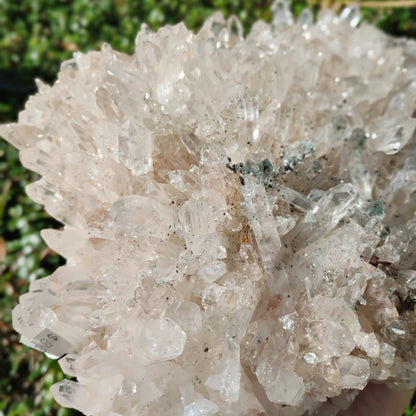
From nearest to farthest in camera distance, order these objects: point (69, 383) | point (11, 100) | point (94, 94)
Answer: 1. point (69, 383)
2. point (94, 94)
3. point (11, 100)

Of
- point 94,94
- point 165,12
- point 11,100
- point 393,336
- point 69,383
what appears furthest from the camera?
point 165,12

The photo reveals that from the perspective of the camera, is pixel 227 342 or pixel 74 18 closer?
pixel 227 342

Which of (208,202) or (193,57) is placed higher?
(193,57)

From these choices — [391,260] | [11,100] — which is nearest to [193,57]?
[391,260]

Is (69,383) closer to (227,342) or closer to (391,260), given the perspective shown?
(227,342)

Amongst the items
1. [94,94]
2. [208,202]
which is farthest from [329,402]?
[94,94]

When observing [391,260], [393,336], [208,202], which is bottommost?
[393,336]
